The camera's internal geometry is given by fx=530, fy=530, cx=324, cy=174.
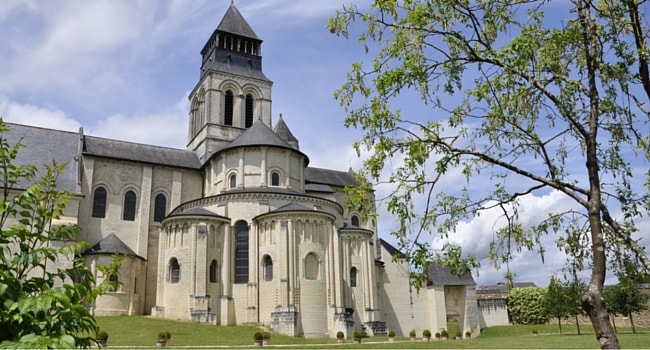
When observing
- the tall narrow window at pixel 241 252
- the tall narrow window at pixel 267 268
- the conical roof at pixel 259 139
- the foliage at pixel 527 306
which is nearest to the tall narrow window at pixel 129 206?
the conical roof at pixel 259 139

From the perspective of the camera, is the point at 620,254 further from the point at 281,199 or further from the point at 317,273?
the point at 281,199

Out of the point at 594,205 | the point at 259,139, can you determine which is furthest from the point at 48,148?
the point at 594,205

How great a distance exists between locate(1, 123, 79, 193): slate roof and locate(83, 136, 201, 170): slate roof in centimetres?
126

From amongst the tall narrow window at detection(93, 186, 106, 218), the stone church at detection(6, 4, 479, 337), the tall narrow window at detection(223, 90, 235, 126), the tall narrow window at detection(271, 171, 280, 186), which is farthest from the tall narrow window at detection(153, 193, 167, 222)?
the tall narrow window at detection(223, 90, 235, 126)

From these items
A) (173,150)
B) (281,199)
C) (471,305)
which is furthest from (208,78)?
(471,305)

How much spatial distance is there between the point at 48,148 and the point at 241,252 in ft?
57.5

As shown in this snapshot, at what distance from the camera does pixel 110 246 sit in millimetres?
36312

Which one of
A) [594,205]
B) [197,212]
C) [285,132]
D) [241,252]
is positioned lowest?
[594,205]

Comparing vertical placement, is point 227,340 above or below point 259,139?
below

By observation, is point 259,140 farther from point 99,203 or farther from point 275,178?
point 99,203

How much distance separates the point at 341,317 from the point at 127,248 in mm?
16151

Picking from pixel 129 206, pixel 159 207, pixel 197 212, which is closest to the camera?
pixel 197 212

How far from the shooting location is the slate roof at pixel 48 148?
3811cm

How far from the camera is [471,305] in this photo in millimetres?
49062
